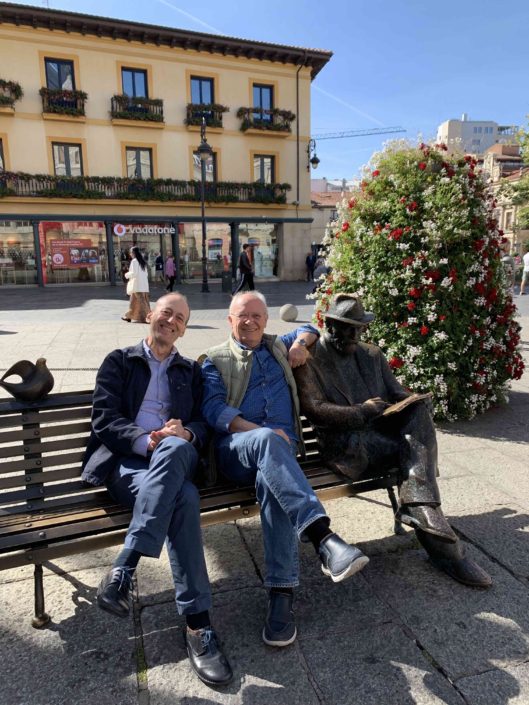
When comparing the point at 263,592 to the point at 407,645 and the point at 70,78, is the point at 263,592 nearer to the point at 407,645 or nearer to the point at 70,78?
the point at 407,645

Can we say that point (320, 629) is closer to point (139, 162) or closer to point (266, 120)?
point (139, 162)

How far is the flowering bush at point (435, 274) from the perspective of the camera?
4.78m

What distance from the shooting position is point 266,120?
26.5 meters

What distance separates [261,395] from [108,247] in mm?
23491

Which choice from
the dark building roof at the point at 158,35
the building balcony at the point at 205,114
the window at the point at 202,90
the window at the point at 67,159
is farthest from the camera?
the window at the point at 202,90

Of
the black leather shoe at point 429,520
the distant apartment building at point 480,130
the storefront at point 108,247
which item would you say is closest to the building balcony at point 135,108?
the storefront at point 108,247

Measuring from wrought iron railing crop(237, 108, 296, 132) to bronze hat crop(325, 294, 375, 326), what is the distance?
25227 millimetres

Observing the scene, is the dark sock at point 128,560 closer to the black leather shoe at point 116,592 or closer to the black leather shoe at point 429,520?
the black leather shoe at point 116,592

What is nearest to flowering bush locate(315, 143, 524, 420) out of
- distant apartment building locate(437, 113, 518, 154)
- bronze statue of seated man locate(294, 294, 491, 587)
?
bronze statue of seated man locate(294, 294, 491, 587)

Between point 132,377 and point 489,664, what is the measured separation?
7.08ft

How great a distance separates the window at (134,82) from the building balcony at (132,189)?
14.1 ft

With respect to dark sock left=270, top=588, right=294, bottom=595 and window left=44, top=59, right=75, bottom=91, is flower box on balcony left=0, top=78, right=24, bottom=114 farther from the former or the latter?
dark sock left=270, top=588, right=294, bottom=595

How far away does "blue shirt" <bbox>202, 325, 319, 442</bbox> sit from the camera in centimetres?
291

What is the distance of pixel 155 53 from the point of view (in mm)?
24422
